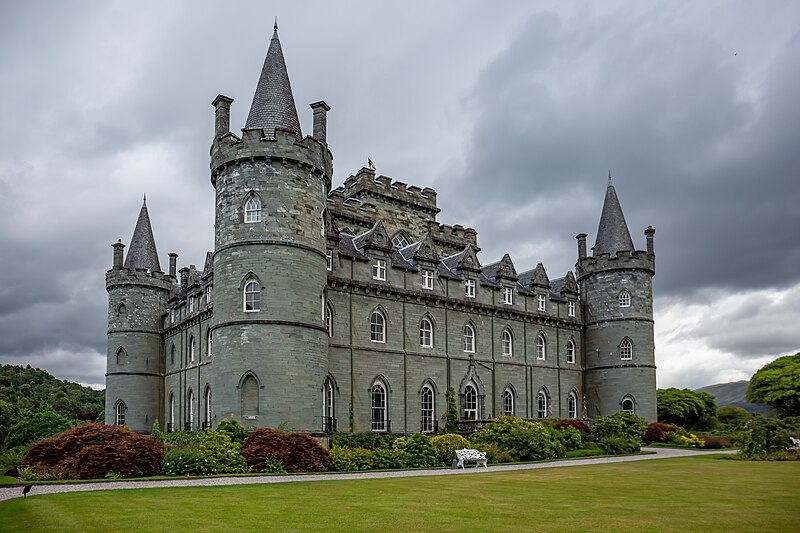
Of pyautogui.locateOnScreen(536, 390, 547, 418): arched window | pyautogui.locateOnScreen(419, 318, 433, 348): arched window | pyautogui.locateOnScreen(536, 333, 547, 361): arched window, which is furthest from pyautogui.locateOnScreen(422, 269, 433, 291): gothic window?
pyautogui.locateOnScreen(536, 390, 547, 418): arched window

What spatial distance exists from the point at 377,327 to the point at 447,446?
406 inches

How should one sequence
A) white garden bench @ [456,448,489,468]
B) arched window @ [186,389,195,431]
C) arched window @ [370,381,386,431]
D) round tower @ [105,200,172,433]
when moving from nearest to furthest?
1. white garden bench @ [456,448,489,468]
2. arched window @ [370,381,386,431]
3. arched window @ [186,389,195,431]
4. round tower @ [105,200,172,433]

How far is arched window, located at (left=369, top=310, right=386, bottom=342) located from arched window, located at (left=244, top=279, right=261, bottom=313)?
328 inches

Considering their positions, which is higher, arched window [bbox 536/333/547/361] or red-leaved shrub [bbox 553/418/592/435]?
arched window [bbox 536/333/547/361]

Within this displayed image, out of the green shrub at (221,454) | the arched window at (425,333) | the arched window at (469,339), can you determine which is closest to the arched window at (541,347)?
the arched window at (469,339)

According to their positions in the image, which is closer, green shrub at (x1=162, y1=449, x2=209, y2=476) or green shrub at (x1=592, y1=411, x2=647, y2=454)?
green shrub at (x1=162, y1=449, x2=209, y2=476)

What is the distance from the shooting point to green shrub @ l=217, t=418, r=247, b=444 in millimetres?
27625

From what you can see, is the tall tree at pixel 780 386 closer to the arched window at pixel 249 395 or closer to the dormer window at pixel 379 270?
the dormer window at pixel 379 270

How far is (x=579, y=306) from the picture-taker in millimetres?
51281

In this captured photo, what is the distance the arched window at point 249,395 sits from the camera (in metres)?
30.1

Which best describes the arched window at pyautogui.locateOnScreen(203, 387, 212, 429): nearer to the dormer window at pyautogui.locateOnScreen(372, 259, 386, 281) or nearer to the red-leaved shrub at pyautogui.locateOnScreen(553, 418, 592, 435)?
the dormer window at pyautogui.locateOnScreen(372, 259, 386, 281)

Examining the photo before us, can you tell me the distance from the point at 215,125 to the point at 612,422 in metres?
26.5

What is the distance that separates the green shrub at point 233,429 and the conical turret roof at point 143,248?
2319 centimetres

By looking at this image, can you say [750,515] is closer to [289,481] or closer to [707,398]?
[289,481]
